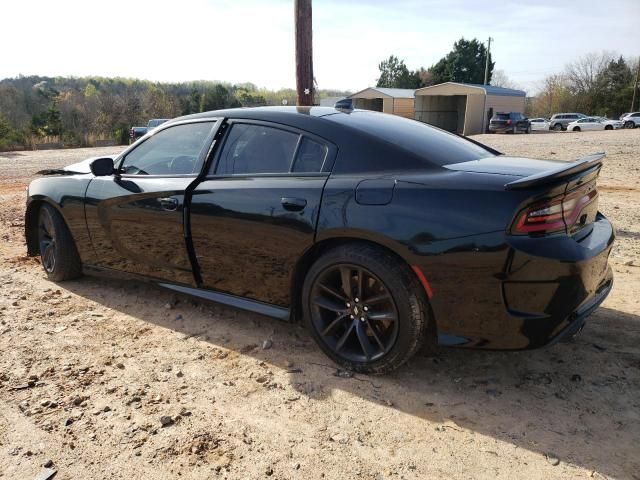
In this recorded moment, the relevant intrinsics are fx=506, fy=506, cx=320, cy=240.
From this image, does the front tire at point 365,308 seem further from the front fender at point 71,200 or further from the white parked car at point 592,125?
the white parked car at point 592,125

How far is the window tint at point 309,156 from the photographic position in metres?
3.07

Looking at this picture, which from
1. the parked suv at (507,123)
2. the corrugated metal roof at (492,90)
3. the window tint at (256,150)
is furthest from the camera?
the corrugated metal roof at (492,90)

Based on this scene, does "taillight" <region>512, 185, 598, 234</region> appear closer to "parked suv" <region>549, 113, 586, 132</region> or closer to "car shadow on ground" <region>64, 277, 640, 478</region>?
"car shadow on ground" <region>64, 277, 640, 478</region>

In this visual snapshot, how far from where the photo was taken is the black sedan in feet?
8.13

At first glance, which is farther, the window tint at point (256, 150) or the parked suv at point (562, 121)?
the parked suv at point (562, 121)

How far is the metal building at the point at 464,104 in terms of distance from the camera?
37531 mm

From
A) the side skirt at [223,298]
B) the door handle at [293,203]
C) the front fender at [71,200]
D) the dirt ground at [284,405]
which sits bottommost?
the dirt ground at [284,405]

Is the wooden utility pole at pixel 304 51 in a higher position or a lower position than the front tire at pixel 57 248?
higher

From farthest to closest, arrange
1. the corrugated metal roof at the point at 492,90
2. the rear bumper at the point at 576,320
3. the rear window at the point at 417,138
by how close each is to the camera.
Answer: the corrugated metal roof at the point at 492,90, the rear window at the point at 417,138, the rear bumper at the point at 576,320

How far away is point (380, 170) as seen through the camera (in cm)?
286

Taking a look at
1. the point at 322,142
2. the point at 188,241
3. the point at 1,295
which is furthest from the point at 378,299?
the point at 1,295

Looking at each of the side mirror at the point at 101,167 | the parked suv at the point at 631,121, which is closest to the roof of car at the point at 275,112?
the side mirror at the point at 101,167

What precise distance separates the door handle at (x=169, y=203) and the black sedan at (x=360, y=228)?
0.01 meters

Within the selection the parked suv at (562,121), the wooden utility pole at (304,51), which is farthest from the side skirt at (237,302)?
the parked suv at (562,121)
